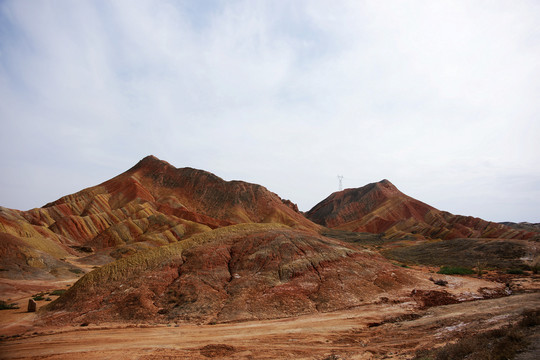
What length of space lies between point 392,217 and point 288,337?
386ft

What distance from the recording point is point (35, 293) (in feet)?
95.2

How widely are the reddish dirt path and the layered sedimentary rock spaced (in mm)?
1889

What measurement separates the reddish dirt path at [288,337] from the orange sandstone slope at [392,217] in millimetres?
70929

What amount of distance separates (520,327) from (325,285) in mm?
13914

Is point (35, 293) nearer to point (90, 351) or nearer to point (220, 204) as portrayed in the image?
point (90, 351)

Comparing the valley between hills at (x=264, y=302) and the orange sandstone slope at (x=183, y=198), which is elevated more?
the orange sandstone slope at (x=183, y=198)

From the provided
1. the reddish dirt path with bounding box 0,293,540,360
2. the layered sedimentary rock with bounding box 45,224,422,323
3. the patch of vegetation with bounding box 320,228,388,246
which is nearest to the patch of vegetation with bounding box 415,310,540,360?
the reddish dirt path with bounding box 0,293,540,360

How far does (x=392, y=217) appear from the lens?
399 ft

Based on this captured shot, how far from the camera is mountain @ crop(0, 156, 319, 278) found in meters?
49.9

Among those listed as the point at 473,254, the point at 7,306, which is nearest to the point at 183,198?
the point at 7,306

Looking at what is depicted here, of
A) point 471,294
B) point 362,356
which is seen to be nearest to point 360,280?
point 471,294

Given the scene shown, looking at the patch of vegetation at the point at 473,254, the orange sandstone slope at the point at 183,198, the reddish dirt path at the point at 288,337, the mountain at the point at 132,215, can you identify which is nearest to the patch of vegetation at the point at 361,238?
the mountain at the point at 132,215

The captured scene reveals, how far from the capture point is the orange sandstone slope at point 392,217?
87.2 metres

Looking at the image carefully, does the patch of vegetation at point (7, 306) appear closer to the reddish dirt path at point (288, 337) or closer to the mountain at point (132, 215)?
the reddish dirt path at point (288, 337)
